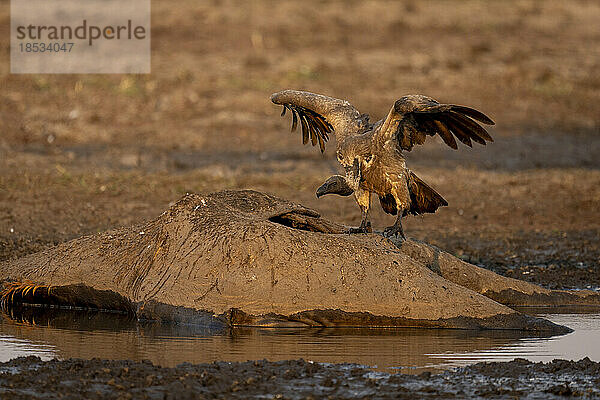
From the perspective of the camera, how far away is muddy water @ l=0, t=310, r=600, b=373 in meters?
6.53

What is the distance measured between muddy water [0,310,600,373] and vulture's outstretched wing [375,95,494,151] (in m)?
1.66

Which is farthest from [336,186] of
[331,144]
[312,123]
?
[331,144]

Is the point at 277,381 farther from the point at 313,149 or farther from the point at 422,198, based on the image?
the point at 313,149

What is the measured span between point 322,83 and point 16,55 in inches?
233

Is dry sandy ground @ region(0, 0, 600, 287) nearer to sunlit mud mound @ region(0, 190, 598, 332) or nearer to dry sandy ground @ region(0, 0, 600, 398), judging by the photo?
dry sandy ground @ region(0, 0, 600, 398)

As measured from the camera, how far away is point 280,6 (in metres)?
24.0

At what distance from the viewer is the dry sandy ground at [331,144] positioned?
12.3m

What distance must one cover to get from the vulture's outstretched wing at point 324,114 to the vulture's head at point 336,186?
46 centimetres

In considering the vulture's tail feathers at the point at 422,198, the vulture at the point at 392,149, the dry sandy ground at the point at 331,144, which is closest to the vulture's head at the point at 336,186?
the vulture at the point at 392,149

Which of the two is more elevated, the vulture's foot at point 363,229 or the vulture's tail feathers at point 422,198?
the vulture's tail feathers at point 422,198

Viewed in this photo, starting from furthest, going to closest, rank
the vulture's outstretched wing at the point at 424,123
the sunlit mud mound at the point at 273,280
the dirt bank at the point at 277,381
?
the vulture's outstretched wing at the point at 424,123, the sunlit mud mound at the point at 273,280, the dirt bank at the point at 277,381

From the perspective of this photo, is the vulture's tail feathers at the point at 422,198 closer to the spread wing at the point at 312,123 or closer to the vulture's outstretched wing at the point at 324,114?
the vulture's outstretched wing at the point at 324,114

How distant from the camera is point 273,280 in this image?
7371 mm

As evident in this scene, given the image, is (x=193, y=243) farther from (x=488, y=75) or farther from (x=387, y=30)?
(x=387, y=30)
